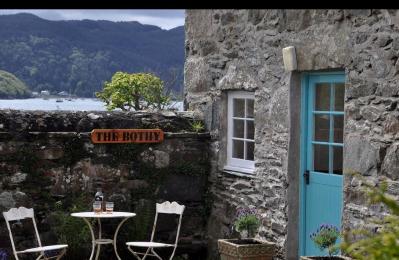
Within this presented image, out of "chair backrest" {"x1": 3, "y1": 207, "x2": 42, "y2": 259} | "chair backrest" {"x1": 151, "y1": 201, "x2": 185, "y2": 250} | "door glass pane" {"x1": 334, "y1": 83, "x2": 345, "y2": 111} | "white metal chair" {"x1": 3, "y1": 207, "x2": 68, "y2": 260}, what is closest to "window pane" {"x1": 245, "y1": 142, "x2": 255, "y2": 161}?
→ "chair backrest" {"x1": 151, "y1": 201, "x2": 185, "y2": 250}

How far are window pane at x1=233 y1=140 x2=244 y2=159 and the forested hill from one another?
7.44 meters

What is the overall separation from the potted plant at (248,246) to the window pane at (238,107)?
1.50 m

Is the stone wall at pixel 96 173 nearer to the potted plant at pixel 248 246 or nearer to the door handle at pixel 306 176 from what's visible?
the potted plant at pixel 248 246

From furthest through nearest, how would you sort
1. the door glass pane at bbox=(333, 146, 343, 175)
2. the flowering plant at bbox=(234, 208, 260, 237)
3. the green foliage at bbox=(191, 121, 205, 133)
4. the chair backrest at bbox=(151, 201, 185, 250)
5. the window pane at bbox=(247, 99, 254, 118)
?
1. the green foliage at bbox=(191, 121, 205, 133)
2. the window pane at bbox=(247, 99, 254, 118)
3. the chair backrest at bbox=(151, 201, 185, 250)
4. the flowering plant at bbox=(234, 208, 260, 237)
5. the door glass pane at bbox=(333, 146, 343, 175)

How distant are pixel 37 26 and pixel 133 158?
524 inches

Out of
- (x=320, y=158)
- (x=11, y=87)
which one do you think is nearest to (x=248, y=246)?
(x=320, y=158)

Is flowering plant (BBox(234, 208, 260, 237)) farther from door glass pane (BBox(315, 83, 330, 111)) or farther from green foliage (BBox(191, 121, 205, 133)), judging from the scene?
green foliage (BBox(191, 121, 205, 133))

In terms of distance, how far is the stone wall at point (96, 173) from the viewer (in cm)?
921

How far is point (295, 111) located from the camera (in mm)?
8266

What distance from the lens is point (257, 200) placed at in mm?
8938

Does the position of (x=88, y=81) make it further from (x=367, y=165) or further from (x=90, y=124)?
(x=367, y=165)

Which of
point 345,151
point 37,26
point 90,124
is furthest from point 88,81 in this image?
point 345,151

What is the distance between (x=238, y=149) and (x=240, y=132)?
0.20 meters

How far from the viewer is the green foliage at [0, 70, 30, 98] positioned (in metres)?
17.5
